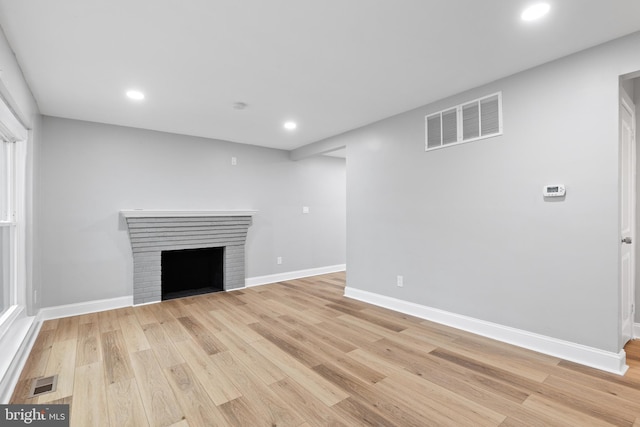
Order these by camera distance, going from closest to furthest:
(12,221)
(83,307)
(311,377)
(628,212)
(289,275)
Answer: (311,377) < (628,212) < (12,221) < (83,307) < (289,275)

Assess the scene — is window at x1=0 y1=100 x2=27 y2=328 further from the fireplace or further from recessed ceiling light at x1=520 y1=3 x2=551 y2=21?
recessed ceiling light at x1=520 y1=3 x2=551 y2=21

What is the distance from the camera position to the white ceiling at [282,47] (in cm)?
184

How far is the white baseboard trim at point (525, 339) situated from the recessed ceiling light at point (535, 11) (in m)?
2.39

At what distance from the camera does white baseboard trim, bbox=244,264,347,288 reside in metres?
5.14

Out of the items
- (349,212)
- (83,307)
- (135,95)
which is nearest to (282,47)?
(135,95)

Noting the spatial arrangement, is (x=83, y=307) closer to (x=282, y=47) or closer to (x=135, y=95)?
(x=135, y=95)

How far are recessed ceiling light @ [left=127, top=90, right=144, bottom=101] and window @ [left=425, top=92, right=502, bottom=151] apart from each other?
3.04m

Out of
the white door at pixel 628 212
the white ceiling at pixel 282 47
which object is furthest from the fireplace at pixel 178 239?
the white door at pixel 628 212

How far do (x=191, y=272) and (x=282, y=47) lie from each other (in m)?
3.88

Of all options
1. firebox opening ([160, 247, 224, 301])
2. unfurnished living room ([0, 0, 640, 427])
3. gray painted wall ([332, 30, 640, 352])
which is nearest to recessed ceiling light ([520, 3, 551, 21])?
unfurnished living room ([0, 0, 640, 427])

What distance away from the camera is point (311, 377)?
220 centimetres

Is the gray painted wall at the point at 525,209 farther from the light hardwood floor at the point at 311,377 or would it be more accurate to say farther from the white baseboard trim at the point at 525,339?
the light hardwood floor at the point at 311,377

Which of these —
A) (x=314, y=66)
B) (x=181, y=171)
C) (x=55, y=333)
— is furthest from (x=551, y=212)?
(x=55, y=333)

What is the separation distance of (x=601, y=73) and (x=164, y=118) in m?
4.34
